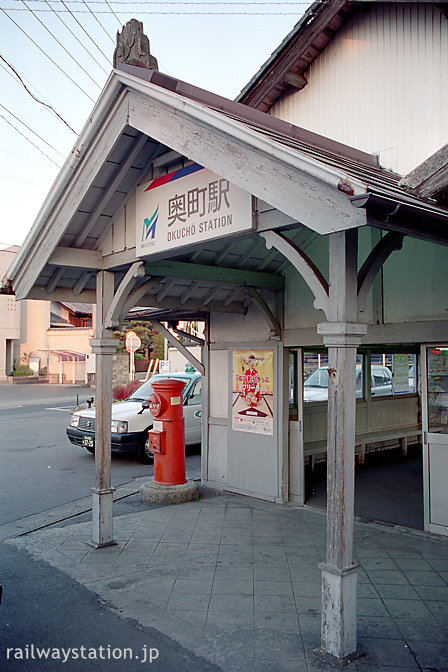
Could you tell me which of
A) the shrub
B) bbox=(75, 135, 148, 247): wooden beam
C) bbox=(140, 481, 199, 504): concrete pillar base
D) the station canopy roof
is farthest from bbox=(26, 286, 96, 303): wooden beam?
the shrub

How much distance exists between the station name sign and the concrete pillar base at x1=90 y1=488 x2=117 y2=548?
8.81ft

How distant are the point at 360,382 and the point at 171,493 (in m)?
4.97

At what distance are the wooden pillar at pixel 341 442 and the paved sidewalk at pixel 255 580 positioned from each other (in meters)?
0.28

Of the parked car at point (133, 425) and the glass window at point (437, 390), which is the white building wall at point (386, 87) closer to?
the glass window at point (437, 390)

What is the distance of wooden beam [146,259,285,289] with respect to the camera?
6188mm

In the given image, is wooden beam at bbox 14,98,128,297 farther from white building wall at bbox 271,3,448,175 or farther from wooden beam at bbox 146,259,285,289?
white building wall at bbox 271,3,448,175

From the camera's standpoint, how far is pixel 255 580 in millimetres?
5160

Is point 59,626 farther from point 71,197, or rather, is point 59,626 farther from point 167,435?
point 71,197

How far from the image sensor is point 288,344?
24.7 ft

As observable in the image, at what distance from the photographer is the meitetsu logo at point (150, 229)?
5.55 m

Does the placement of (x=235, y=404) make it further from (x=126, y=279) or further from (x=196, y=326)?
(x=196, y=326)

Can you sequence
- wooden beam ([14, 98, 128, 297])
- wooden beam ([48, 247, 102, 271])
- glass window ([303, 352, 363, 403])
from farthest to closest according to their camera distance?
glass window ([303, 352, 363, 403]) → wooden beam ([48, 247, 102, 271]) → wooden beam ([14, 98, 128, 297])

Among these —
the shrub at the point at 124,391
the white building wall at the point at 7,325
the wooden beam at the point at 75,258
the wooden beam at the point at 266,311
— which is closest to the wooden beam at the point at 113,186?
the wooden beam at the point at 75,258

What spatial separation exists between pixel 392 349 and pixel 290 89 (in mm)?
5233
